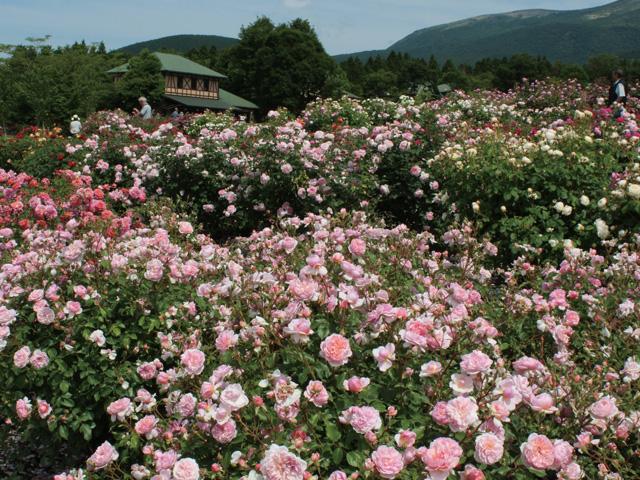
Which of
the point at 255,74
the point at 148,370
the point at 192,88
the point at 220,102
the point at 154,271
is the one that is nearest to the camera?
the point at 148,370

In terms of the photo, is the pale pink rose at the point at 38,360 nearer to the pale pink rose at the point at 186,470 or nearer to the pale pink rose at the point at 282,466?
the pale pink rose at the point at 186,470

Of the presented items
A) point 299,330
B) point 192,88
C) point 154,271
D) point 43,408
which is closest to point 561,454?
point 299,330

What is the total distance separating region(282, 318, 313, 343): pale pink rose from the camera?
208cm

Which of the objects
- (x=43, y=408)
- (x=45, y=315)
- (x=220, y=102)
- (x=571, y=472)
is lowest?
(x=43, y=408)

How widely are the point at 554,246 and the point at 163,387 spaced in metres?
3.64

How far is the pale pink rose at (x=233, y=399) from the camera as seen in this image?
1.87 m

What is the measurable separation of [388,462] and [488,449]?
0.91 ft

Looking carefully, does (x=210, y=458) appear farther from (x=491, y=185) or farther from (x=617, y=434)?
(x=491, y=185)

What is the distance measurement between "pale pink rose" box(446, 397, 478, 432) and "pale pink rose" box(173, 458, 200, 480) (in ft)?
2.45

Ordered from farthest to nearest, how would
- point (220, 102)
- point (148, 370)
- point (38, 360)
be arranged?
point (220, 102) < point (38, 360) < point (148, 370)

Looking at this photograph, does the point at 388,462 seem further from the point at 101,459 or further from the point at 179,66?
the point at 179,66

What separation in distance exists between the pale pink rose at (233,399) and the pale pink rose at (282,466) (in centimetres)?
24

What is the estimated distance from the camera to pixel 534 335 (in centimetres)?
290

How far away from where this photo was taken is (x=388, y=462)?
1.66 m
